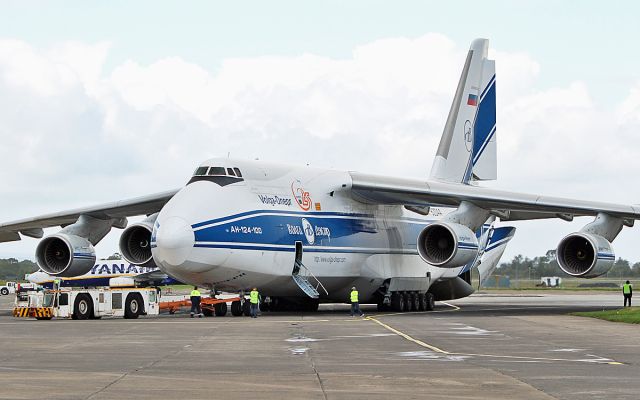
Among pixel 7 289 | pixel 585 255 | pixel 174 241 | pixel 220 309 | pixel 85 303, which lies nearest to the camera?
pixel 174 241

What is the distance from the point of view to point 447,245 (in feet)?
107

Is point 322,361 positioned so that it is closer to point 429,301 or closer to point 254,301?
point 254,301

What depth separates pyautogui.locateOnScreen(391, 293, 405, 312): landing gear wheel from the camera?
3622 centimetres

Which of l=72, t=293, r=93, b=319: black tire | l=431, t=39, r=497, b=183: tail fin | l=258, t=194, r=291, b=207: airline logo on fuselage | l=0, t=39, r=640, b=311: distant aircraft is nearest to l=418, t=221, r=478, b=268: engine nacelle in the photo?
l=0, t=39, r=640, b=311: distant aircraft

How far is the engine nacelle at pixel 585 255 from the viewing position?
31.9 m

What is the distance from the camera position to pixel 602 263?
105ft

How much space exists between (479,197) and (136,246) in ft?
35.2

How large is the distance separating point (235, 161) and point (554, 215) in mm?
11308

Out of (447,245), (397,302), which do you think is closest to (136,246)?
(397,302)

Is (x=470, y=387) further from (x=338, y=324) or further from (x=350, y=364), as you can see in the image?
(x=338, y=324)

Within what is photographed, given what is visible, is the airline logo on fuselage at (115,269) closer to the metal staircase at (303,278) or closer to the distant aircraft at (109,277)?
the distant aircraft at (109,277)

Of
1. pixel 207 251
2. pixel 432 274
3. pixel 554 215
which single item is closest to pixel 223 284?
pixel 207 251

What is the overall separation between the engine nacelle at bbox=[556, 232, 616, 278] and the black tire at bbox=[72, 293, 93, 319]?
13.8 meters

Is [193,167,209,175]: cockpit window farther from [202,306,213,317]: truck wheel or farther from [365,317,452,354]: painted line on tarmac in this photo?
[365,317,452,354]: painted line on tarmac
